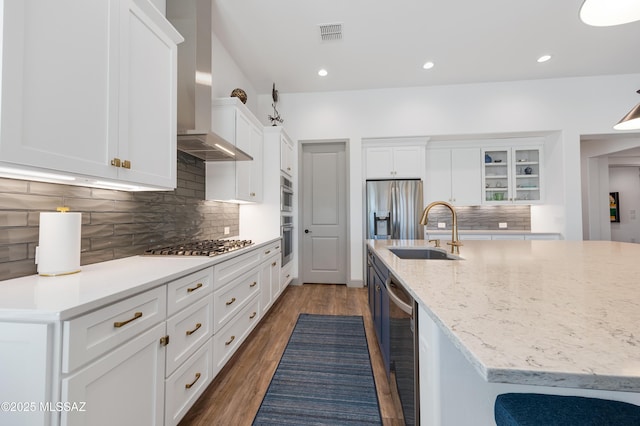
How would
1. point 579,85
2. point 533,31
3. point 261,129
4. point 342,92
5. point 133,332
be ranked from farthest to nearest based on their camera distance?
point 342,92
point 579,85
point 261,129
point 533,31
point 133,332

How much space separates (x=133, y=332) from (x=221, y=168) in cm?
187

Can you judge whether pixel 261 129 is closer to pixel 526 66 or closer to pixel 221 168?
pixel 221 168

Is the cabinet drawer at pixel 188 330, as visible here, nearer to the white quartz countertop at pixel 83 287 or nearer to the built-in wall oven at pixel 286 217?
the white quartz countertop at pixel 83 287

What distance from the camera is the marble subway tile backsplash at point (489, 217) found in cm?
425

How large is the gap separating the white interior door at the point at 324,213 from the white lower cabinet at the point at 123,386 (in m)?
3.09

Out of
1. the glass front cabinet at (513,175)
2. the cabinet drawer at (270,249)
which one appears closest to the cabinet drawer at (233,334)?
the cabinet drawer at (270,249)

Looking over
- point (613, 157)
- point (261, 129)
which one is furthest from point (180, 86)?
point (613, 157)

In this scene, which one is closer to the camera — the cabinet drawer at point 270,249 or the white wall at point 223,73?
the cabinet drawer at point 270,249

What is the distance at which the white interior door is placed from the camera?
13.7ft

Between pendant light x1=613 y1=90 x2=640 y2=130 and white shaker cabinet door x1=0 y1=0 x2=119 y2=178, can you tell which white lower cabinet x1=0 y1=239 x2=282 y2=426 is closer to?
white shaker cabinet door x1=0 y1=0 x2=119 y2=178

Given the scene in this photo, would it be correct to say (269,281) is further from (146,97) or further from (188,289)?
(146,97)

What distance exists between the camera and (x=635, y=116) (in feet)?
6.15

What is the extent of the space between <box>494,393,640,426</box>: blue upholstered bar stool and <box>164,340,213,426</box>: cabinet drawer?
1.36 meters

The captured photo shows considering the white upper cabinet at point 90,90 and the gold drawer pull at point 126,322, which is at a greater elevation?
the white upper cabinet at point 90,90
